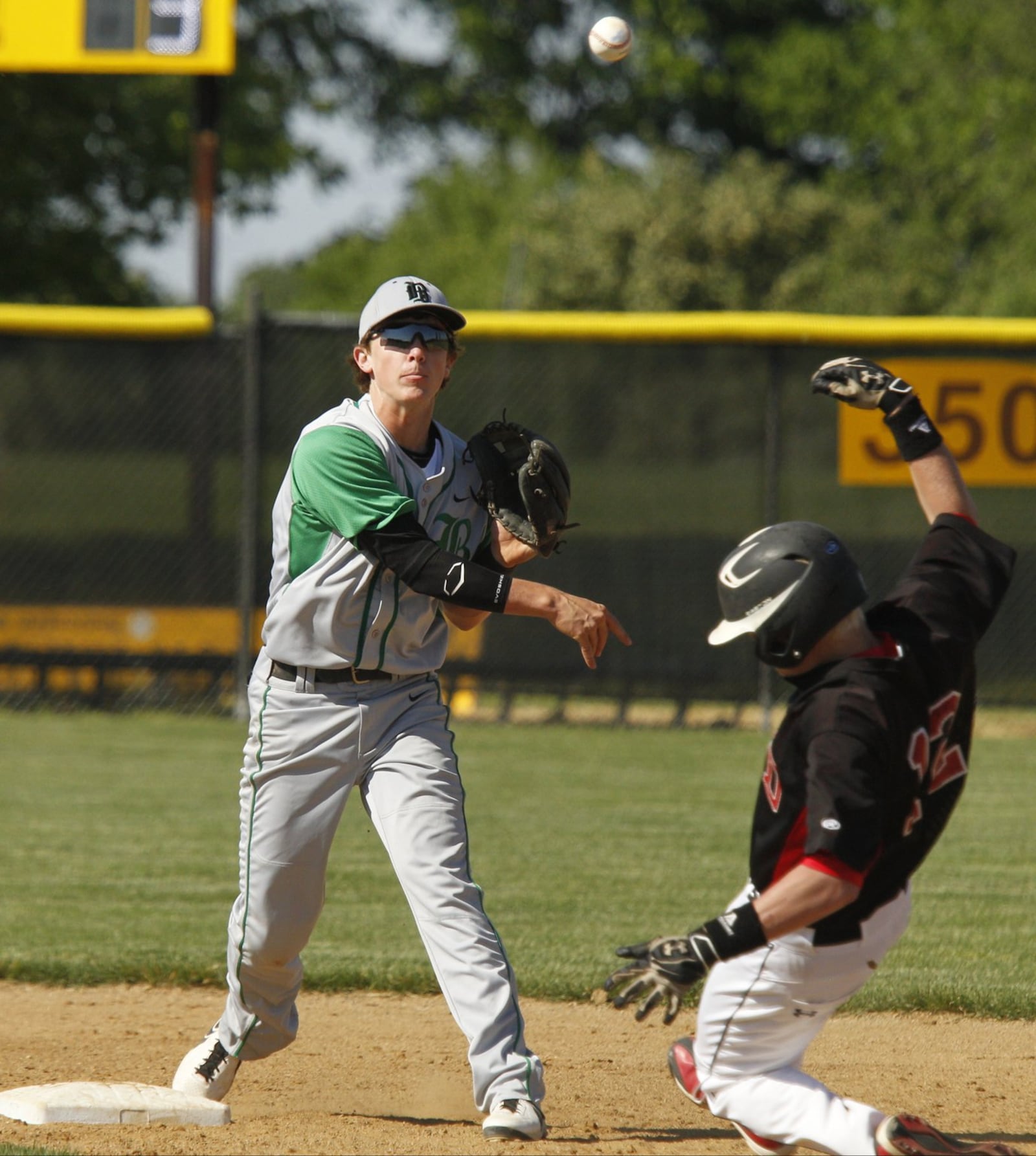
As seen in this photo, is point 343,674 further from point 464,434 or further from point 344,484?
point 464,434

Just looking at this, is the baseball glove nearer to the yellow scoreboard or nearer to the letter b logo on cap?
the letter b logo on cap

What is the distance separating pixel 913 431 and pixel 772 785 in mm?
907

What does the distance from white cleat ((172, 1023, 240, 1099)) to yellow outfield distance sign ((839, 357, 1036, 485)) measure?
22.7ft

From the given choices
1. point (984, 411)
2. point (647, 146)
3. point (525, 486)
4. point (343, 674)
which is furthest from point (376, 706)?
point (647, 146)

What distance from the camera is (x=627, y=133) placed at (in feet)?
120

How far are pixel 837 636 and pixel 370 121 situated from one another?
2765 cm

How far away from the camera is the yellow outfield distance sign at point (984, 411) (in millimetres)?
9805

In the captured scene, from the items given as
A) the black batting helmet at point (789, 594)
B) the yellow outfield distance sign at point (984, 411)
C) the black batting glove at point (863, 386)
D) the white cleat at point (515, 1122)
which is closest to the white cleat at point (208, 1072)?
the white cleat at point (515, 1122)

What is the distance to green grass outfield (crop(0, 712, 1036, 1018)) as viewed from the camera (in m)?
5.33

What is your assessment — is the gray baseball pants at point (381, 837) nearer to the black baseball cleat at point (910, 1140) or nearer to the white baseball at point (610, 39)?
the black baseball cleat at point (910, 1140)

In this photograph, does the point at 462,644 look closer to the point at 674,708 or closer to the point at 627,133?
the point at 674,708

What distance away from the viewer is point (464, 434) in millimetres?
10102

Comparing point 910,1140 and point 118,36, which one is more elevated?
point 118,36

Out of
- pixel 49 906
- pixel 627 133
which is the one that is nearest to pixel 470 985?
pixel 49 906
